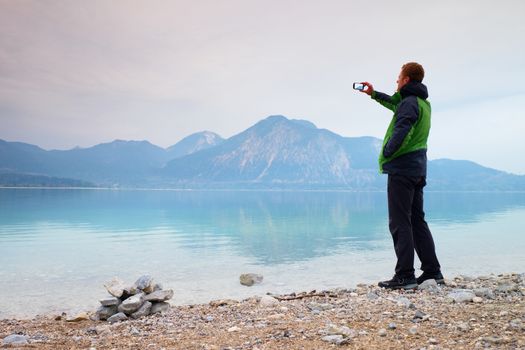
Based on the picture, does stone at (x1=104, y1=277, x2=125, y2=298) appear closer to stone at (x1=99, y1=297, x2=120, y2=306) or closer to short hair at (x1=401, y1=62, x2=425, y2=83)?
stone at (x1=99, y1=297, x2=120, y2=306)

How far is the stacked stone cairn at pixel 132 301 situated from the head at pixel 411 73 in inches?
245

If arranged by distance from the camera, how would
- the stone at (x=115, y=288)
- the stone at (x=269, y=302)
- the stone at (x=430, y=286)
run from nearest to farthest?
the stone at (x=430, y=286) → the stone at (x=269, y=302) → the stone at (x=115, y=288)

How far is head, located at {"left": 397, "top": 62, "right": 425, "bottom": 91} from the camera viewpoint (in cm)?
777

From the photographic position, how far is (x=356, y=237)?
2989cm

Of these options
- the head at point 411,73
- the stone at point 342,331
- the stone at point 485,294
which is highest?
the head at point 411,73

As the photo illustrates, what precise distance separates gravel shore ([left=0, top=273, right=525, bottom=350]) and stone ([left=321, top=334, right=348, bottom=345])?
0.01m

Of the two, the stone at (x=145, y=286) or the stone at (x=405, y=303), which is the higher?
the stone at (x=405, y=303)

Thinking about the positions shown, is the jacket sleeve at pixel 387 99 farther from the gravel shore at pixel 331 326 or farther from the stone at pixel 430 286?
the gravel shore at pixel 331 326

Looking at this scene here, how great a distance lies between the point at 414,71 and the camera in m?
7.79

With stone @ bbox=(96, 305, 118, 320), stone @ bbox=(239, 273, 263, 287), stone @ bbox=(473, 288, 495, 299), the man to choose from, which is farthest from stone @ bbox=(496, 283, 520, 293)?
stone @ bbox=(239, 273, 263, 287)

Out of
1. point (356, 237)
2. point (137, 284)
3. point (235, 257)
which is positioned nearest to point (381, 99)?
point (137, 284)

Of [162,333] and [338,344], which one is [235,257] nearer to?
[162,333]

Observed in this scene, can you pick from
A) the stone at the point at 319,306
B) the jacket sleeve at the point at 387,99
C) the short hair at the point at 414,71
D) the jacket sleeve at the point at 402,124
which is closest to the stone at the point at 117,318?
the stone at the point at 319,306

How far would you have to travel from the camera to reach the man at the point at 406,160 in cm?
737
